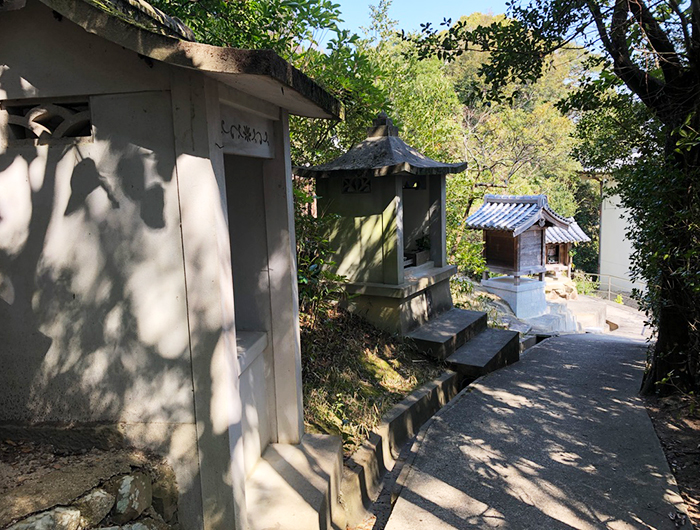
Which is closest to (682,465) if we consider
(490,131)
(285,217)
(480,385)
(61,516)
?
(480,385)

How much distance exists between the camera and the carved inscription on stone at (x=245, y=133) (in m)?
3.48

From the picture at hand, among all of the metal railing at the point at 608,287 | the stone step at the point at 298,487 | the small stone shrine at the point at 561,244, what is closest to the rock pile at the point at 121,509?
the stone step at the point at 298,487

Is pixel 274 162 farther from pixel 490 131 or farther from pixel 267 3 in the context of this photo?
pixel 490 131

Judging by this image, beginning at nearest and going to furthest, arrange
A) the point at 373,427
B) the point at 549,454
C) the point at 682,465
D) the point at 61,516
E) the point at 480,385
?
the point at 61,516 < the point at 682,465 < the point at 549,454 < the point at 373,427 < the point at 480,385

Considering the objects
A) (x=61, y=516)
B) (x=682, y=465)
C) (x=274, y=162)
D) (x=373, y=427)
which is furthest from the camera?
(x=373, y=427)

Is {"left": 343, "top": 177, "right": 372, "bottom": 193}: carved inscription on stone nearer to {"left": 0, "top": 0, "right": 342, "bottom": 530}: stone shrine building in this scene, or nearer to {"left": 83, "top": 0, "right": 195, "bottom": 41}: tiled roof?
{"left": 83, "top": 0, "right": 195, "bottom": 41}: tiled roof

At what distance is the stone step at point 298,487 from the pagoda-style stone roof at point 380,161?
4.08 m

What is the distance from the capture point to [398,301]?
789cm

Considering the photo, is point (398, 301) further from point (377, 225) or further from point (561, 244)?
point (561, 244)

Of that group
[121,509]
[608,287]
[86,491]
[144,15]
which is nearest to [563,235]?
[608,287]

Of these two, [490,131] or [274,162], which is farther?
[490,131]

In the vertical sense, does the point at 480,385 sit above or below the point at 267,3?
below

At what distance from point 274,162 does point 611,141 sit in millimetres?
6432

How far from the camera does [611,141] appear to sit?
8.54m
